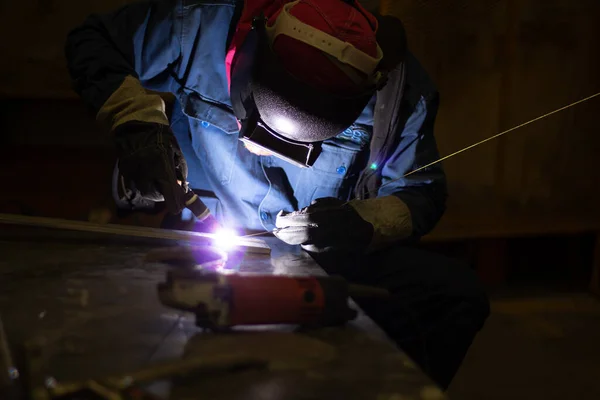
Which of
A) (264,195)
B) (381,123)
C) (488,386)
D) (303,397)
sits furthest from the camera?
(488,386)

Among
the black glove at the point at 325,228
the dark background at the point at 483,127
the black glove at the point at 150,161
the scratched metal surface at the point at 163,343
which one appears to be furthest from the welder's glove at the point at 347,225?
the dark background at the point at 483,127

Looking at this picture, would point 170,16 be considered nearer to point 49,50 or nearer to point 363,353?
point 49,50

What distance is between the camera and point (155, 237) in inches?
51.9

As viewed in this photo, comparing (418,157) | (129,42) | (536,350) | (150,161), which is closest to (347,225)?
(418,157)

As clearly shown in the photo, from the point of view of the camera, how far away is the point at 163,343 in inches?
29.5

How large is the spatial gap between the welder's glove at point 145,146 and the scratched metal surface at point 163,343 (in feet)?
1.20

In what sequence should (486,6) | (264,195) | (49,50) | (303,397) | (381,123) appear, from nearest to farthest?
(303,397), (381,123), (264,195), (49,50), (486,6)

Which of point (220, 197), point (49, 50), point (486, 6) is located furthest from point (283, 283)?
point (486, 6)

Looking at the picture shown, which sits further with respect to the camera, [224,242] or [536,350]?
[536,350]

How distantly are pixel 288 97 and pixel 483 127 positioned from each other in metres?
1.65

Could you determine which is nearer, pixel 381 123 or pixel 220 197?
pixel 381 123

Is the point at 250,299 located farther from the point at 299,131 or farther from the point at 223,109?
the point at 223,109

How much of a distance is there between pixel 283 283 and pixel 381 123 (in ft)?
3.21

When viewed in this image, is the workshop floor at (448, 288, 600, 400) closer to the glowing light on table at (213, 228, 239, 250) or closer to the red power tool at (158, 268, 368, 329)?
the glowing light on table at (213, 228, 239, 250)
